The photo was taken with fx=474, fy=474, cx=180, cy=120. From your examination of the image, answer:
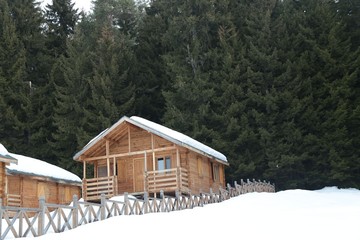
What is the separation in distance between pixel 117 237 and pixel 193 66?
37474 mm

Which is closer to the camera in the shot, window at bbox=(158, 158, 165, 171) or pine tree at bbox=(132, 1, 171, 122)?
window at bbox=(158, 158, 165, 171)

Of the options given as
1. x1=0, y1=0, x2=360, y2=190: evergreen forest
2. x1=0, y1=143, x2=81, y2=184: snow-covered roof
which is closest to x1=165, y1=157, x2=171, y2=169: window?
x1=0, y1=143, x2=81, y2=184: snow-covered roof

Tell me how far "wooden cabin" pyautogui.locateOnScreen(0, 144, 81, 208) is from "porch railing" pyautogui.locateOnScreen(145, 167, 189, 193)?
7.69m

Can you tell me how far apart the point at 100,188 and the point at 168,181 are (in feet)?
15.5

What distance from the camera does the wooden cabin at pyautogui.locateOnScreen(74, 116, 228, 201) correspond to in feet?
101

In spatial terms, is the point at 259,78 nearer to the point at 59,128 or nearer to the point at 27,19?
the point at 59,128

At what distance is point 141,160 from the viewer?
32969 millimetres

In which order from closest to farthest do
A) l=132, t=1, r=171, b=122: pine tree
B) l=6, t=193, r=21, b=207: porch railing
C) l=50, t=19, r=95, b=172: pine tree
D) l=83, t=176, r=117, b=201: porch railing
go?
l=6, t=193, r=21, b=207: porch railing < l=83, t=176, r=117, b=201: porch railing < l=50, t=19, r=95, b=172: pine tree < l=132, t=1, r=171, b=122: pine tree

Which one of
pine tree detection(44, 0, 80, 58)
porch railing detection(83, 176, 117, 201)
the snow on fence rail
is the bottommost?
the snow on fence rail

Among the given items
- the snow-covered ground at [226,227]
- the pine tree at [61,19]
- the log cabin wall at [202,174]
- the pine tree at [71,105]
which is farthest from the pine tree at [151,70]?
the snow-covered ground at [226,227]

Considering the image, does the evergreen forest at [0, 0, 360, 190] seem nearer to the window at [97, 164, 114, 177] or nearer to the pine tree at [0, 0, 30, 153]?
the pine tree at [0, 0, 30, 153]

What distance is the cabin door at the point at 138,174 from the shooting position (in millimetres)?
32406

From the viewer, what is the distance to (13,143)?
47.9 meters

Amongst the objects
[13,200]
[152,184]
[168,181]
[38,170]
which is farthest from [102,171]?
[13,200]
